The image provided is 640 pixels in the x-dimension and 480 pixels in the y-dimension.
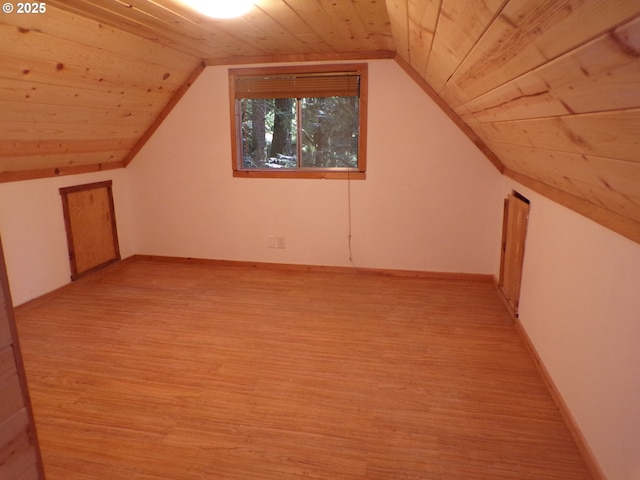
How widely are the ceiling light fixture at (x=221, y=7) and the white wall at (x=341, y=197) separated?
1766 mm

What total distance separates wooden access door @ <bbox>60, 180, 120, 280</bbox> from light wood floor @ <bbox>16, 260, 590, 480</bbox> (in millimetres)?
388

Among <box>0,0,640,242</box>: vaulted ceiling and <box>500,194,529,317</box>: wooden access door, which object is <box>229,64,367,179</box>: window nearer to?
<box>0,0,640,242</box>: vaulted ceiling

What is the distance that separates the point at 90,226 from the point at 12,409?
3387mm

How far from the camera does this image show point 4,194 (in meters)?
3.30

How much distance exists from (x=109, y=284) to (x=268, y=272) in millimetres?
1521

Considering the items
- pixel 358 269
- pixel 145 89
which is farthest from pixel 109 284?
pixel 358 269

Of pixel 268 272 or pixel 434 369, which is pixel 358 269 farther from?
pixel 434 369

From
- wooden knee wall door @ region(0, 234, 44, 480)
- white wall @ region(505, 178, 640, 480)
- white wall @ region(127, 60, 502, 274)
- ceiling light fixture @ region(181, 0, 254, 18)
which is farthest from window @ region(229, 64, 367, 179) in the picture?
wooden knee wall door @ region(0, 234, 44, 480)

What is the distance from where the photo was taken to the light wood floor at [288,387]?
1883 millimetres

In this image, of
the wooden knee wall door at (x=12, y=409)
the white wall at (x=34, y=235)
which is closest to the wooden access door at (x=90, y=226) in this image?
the white wall at (x=34, y=235)

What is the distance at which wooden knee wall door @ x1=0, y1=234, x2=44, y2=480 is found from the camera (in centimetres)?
111

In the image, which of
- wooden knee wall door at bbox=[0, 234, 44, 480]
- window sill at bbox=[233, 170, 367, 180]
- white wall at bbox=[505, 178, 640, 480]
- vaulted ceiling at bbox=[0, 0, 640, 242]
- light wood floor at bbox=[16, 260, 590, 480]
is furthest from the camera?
window sill at bbox=[233, 170, 367, 180]

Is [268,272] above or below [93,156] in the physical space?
below

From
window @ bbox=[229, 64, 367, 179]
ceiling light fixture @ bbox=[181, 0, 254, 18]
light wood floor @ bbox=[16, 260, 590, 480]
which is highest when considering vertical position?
ceiling light fixture @ bbox=[181, 0, 254, 18]
